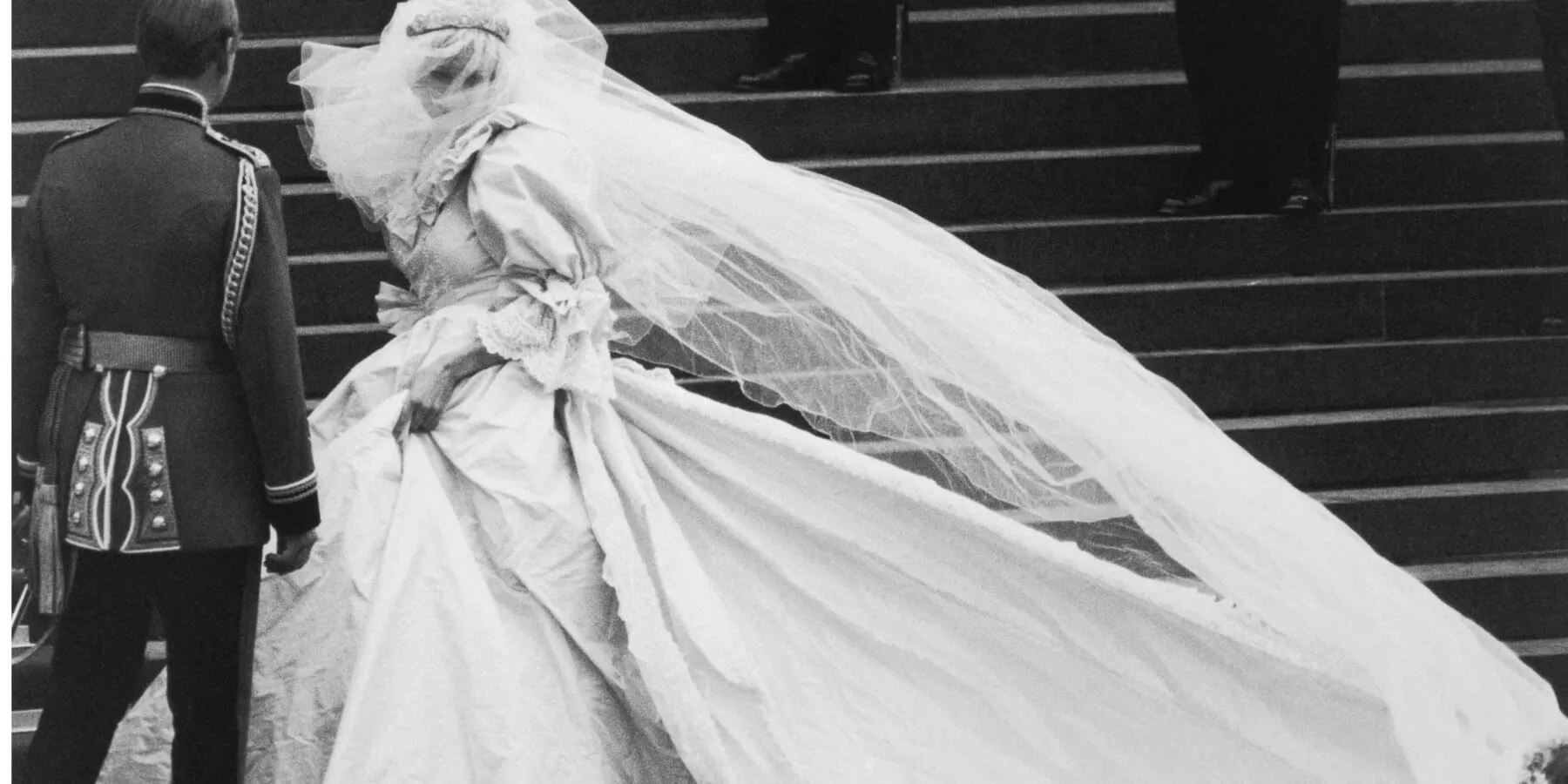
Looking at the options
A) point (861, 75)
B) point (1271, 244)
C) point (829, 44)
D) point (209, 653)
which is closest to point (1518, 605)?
point (1271, 244)

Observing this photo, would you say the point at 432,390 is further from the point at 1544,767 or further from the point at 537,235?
the point at 1544,767

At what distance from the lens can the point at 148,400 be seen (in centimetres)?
284

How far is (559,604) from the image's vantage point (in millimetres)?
3359

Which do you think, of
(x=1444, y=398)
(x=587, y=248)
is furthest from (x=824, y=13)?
(x=587, y=248)

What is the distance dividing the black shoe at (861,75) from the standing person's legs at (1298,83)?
1.28 m

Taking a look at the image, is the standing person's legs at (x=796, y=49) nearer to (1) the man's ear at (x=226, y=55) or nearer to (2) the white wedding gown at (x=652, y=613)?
(2) the white wedding gown at (x=652, y=613)

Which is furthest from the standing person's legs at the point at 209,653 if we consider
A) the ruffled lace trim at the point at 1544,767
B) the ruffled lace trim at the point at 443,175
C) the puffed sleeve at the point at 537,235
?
the ruffled lace trim at the point at 1544,767

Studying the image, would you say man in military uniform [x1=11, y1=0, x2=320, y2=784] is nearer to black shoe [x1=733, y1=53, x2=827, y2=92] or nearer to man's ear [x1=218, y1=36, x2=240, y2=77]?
man's ear [x1=218, y1=36, x2=240, y2=77]

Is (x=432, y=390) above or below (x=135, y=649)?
above

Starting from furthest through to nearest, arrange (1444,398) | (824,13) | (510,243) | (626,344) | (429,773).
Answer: (824,13) → (1444,398) → (626,344) → (510,243) → (429,773)

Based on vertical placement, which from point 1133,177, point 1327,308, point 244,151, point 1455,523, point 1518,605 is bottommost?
point 1518,605

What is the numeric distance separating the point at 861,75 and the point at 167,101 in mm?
3603

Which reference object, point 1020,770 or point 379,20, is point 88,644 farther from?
point 379,20

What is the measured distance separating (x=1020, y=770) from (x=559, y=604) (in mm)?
998
